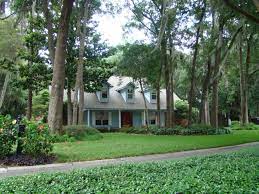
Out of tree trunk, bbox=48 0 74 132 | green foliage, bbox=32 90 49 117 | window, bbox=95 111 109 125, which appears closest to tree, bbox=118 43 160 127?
window, bbox=95 111 109 125

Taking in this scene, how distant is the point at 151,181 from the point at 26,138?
6.78 metres

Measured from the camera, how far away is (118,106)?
127ft

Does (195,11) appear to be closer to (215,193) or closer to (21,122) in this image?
(21,122)

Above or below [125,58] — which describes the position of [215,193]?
below

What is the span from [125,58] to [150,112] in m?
12.3

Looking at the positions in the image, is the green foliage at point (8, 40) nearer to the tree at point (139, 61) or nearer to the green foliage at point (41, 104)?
the green foliage at point (41, 104)

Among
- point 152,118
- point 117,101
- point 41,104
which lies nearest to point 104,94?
point 117,101

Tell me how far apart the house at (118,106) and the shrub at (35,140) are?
23621 mm

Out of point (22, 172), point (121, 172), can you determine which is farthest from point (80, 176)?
point (22, 172)

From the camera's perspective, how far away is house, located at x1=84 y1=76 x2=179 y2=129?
1476 inches

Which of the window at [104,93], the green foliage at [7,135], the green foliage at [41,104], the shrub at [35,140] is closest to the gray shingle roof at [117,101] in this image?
the window at [104,93]

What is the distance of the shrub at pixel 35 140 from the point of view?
12.2 m

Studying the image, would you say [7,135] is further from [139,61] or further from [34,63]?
[139,61]

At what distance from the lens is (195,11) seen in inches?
961
